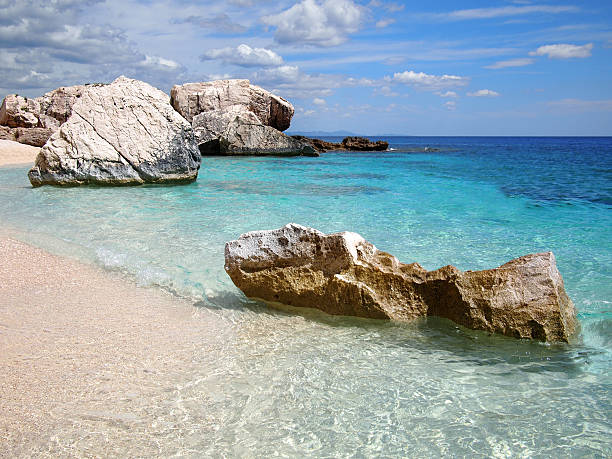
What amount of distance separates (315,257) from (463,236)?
14.5 ft

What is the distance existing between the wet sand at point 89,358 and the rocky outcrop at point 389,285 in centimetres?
75

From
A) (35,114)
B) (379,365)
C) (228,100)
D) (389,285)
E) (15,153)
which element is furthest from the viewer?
(228,100)

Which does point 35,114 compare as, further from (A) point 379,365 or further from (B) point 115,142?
(A) point 379,365

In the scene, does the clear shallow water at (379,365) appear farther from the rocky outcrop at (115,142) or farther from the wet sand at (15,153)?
the wet sand at (15,153)

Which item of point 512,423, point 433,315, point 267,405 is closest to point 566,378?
point 512,423

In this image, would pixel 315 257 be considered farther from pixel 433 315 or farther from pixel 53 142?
pixel 53 142

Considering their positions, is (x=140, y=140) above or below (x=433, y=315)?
above

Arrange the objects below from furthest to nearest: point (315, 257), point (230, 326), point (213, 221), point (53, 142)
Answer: point (53, 142) < point (213, 221) < point (315, 257) < point (230, 326)

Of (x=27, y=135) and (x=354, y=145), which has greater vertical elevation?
(x=354, y=145)

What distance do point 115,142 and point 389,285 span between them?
11352 millimetres

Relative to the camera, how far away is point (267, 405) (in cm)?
301

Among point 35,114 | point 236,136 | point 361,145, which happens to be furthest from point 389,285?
point 361,145

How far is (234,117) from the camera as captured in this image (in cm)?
3169

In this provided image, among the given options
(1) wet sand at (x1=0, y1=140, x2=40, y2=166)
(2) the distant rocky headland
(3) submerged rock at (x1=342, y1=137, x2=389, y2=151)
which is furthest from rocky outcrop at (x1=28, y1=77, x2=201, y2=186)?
(3) submerged rock at (x1=342, y1=137, x2=389, y2=151)
